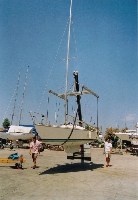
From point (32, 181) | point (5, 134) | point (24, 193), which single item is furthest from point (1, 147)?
point (24, 193)

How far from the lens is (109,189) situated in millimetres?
7211

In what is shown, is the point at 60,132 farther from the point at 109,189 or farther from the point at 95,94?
the point at 95,94

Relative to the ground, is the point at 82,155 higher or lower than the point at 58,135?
lower

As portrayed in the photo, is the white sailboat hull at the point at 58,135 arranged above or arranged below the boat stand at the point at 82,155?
above

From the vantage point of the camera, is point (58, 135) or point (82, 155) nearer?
point (58, 135)

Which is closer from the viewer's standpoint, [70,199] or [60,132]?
[70,199]

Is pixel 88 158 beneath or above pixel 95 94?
beneath

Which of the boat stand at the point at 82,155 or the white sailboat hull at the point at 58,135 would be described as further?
the boat stand at the point at 82,155

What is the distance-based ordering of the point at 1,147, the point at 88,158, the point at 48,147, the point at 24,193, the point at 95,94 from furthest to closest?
the point at 48,147 → the point at 1,147 → the point at 95,94 → the point at 88,158 → the point at 24,193

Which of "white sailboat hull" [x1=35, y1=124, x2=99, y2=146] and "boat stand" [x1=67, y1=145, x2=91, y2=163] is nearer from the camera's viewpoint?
"white sailboat hull" [x1=35, y1=124, x2=99, y2=146]

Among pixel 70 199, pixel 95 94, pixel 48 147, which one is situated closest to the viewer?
pixel 70 199

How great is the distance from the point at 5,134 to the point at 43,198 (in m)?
27.1

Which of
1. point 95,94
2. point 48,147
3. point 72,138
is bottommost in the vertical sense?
point 48,147

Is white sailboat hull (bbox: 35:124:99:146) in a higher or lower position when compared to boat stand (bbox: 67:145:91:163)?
higher
